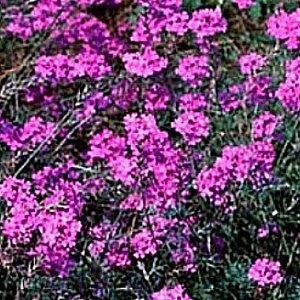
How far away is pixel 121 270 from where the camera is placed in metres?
2.67

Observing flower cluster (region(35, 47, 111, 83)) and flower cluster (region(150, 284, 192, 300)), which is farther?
flower cluster (region(35, 47, 111, 83))

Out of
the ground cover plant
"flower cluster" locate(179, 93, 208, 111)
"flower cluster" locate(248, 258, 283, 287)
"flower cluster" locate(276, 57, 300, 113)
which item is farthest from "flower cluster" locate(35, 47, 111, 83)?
"flower cluster" locate(248, 258, 283, 287)

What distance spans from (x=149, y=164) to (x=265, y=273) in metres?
0.38

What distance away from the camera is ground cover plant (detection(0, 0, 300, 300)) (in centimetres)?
261

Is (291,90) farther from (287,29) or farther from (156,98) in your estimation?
(156,98)

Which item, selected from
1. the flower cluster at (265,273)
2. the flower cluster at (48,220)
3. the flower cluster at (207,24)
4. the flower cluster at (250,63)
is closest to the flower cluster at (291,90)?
the flower cluster at (250,63)

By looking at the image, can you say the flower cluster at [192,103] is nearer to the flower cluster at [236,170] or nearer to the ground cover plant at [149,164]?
the ground cover plant at [149,164]

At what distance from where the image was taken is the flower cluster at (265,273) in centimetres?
264

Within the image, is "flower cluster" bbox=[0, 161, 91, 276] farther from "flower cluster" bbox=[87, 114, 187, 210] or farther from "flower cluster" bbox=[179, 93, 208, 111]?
"flower cluster" bbox=[179, 93, 208, 111]

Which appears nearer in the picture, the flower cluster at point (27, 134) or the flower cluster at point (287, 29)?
the flower cluster at point (27, 134)

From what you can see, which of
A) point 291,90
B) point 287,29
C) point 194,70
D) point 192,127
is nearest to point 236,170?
point 192,127

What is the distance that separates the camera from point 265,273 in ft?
8.70

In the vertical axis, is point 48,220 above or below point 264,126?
below

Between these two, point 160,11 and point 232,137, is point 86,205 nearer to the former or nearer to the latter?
point 232,137
